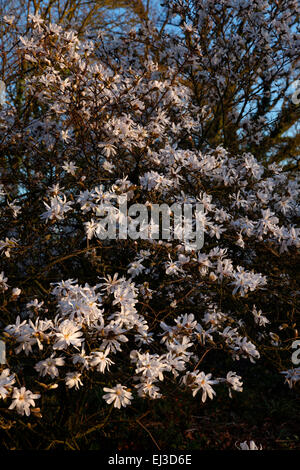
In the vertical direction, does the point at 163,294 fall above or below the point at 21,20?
below

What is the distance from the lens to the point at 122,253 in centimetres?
359

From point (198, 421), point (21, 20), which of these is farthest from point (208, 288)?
point (21, 20)

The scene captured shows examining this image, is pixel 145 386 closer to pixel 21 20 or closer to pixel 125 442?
pixel 125 442

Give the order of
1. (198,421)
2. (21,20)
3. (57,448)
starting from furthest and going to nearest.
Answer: (21,20) < (198,421) < (57,448)

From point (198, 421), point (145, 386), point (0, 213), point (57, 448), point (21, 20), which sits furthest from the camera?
point (21, 20)

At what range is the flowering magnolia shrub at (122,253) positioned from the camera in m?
2.43

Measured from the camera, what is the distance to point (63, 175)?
3.93m

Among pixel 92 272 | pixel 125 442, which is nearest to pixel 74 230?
pixel 92 272

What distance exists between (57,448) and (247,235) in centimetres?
228

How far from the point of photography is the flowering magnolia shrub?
2.43 m

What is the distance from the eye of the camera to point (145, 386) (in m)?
2.27

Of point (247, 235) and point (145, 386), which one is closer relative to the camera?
point (145, 386)
